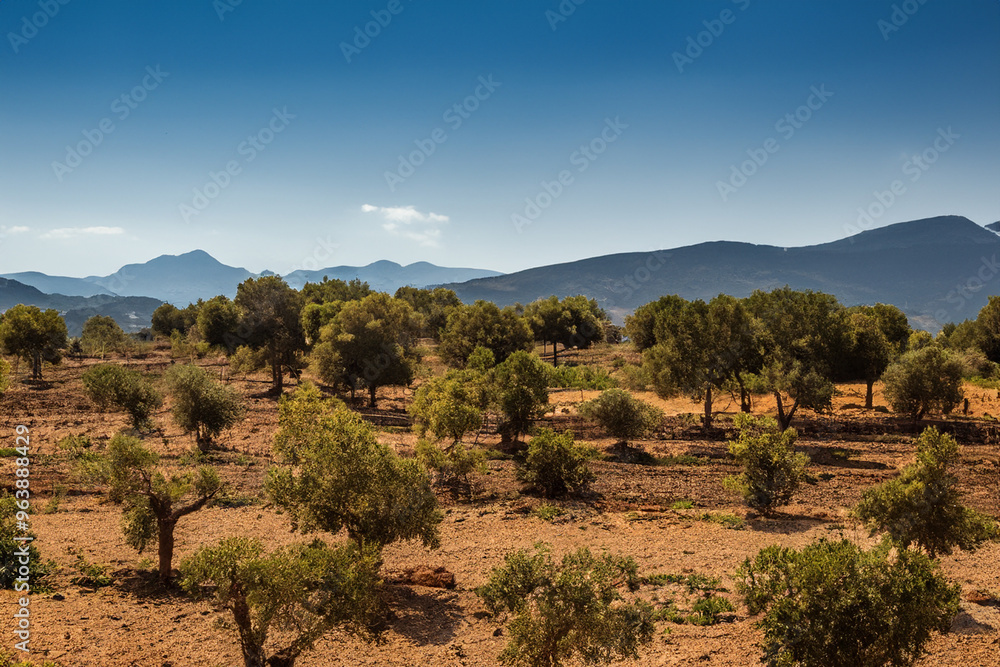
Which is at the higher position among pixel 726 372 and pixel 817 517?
pixel 726 372

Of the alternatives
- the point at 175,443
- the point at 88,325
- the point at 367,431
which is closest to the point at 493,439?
the point at 175,443

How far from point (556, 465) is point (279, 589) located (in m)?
19.6

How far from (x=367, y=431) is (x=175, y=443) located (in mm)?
27256

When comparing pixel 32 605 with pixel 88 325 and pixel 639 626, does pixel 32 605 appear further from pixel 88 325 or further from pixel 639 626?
pixel 88 325

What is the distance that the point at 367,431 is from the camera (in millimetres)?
16594

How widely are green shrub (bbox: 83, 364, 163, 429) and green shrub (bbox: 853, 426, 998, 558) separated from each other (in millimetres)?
41733

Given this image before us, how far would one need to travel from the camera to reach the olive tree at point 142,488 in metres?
16.2

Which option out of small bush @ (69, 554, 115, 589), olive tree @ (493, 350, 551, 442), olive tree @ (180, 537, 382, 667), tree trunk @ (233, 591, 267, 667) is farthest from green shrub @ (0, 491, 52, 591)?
olive tree @ (493, 350, 551, 442)

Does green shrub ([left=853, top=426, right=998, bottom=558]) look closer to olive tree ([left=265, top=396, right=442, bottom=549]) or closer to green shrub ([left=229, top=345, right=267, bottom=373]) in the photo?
olive tree ([left=265, top=396, right=442, bottom=549])

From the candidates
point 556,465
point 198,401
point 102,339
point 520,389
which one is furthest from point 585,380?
point 102,339

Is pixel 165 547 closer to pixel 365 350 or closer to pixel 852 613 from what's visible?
pixel 852 613

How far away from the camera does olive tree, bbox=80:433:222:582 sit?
16.2 m

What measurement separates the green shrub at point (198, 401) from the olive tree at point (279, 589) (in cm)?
2697

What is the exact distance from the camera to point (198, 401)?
35781mm
